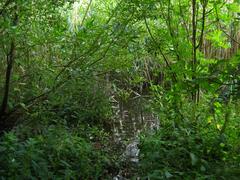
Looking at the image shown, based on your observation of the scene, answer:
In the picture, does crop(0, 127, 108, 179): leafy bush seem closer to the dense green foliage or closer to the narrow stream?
the dense green foliage

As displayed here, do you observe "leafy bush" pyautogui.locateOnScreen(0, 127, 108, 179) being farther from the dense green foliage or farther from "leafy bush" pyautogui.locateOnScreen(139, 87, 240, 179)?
"leafy bush" pyautogui.locateOnScreen(139, 87, 240, 179)

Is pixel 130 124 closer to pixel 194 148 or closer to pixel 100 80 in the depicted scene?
pixel 100 80

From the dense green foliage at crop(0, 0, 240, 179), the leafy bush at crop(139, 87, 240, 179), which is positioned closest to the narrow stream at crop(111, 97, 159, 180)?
the dense green foliage at crop(0, 0, 240, 179)

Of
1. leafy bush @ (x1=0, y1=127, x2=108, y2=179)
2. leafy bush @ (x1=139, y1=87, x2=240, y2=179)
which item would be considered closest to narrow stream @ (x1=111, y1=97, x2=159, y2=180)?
leafy bush @ (x1=0, y1=127, x2=108, y2=179)

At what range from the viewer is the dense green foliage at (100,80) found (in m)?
2.67

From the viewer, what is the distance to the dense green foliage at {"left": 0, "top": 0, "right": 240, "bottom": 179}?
8.77 ft

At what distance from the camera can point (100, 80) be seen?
424 centimetres

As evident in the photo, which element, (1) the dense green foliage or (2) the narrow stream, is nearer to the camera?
(1) the dense green foliage

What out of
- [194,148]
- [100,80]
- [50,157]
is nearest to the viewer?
[194,148]

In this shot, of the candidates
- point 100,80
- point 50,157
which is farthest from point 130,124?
point 50,157

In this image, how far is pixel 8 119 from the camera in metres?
3.66

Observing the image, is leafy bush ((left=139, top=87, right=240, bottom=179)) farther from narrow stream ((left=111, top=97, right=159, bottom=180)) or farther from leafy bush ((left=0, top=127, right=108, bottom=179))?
narrow stream ((left=111, top=97, right=159, bottom=180))

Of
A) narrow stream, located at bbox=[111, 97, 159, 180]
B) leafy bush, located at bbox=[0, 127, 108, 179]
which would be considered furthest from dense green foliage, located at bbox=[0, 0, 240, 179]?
narrow stream, located at bbox=[111, 97, 159, 180]

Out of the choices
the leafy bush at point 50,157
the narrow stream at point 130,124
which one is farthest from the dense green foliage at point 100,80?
the narrow stream at point 130,124
